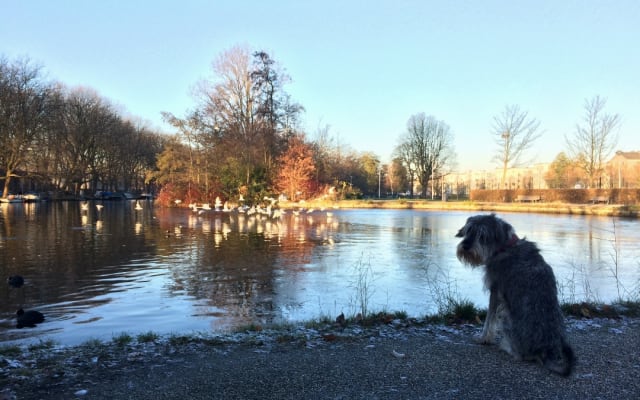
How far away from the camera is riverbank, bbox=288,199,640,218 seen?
3374cm

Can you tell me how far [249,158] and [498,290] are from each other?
127 ft

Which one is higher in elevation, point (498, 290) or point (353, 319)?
point (498, 290)

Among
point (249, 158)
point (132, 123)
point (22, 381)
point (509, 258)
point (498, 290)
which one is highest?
point (132, 123)

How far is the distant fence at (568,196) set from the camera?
39594 mm

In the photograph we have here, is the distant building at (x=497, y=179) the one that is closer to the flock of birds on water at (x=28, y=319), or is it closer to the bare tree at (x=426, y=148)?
the bare tree at (x=426, y=148)

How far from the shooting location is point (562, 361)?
12.1 feet

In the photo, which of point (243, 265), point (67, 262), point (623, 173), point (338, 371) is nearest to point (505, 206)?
point (243, 265)

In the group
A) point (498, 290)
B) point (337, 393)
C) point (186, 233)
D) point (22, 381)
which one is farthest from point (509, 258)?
point (186, 233)

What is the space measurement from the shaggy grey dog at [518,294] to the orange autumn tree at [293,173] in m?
40.7

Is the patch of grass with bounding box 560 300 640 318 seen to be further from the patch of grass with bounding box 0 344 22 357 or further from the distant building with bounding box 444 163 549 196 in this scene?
the distant building with bounding box 444 163 549 196

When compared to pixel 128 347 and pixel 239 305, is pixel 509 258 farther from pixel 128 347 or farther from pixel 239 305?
pixel 239 305

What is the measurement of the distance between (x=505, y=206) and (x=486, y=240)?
4144cm

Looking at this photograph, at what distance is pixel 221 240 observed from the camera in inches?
708

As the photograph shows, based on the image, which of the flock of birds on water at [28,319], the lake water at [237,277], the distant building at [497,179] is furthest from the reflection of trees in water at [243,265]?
the distant building at [497,179]
